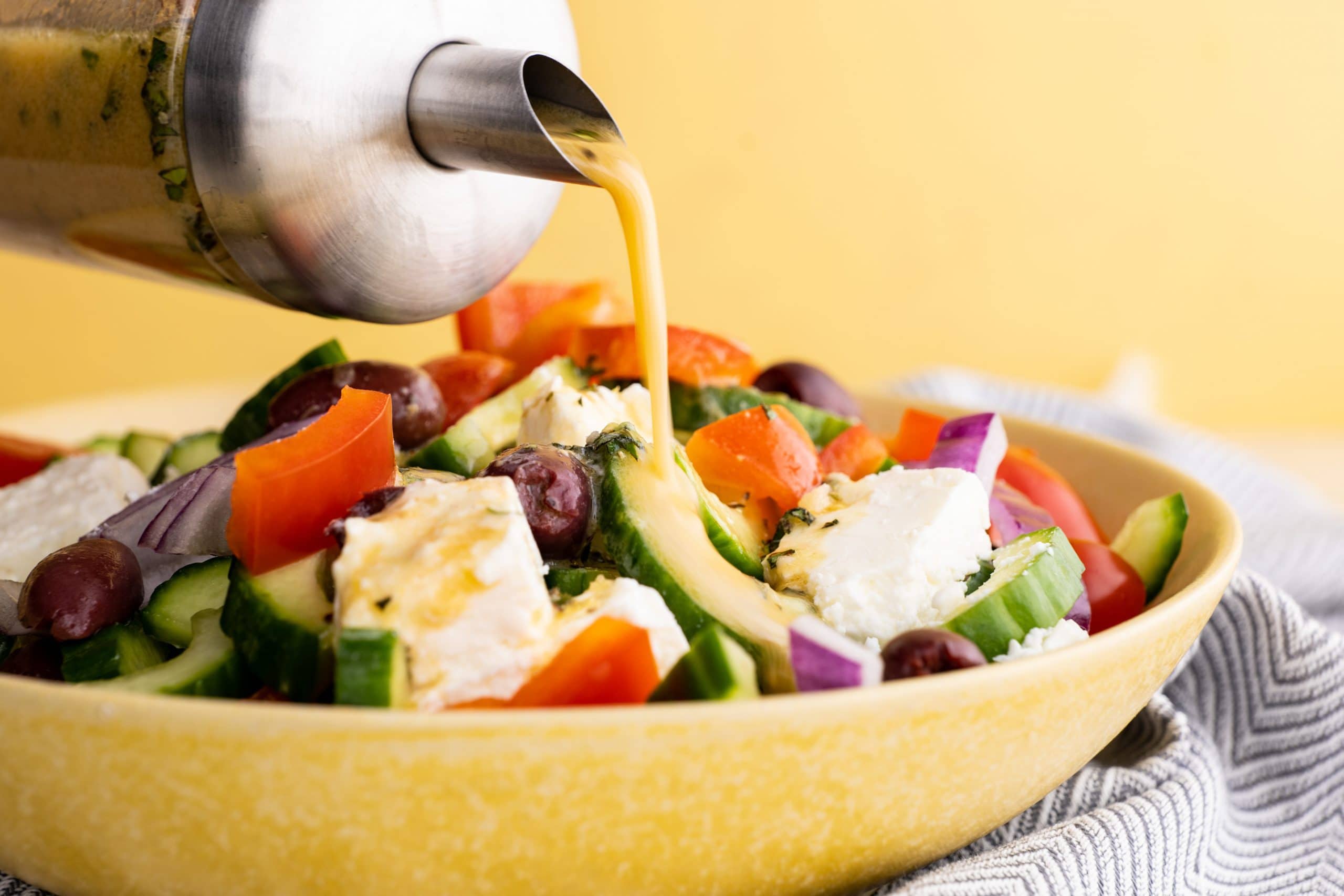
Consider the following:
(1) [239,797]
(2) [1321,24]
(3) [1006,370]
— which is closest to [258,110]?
(1) [239,797]

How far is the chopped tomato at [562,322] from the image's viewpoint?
6.05ft

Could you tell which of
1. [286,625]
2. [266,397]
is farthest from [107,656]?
[266,397]

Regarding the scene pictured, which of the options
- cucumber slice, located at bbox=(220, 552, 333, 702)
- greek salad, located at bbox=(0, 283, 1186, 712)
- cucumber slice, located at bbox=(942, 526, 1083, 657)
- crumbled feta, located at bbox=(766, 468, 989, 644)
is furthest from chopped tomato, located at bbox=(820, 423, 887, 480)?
cucumber slice, located at bbox=(220, 552, 333, 702)

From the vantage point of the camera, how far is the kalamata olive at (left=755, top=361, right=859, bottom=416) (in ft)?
5.81

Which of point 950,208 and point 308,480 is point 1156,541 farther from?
point 950,208

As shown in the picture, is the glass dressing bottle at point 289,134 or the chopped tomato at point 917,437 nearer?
the glass dressing bottle at point 289,134

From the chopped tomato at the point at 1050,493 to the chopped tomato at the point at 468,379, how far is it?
2.44ft

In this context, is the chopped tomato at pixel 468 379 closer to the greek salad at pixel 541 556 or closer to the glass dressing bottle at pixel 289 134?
the greek salad at pixel 541 556

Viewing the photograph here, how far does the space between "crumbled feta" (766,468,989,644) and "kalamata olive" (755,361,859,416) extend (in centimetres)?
48

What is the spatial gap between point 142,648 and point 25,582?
145 mm

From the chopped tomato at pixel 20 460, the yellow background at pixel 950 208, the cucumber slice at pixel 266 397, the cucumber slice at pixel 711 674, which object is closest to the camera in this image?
the cucumber slice at pixel 711 674

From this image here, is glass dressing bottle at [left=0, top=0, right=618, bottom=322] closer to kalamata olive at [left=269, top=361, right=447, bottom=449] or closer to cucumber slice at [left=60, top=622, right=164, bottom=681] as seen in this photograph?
kalamata olive at [left=269, top=361, right=447, bottom=449]

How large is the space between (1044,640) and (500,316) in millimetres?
1143

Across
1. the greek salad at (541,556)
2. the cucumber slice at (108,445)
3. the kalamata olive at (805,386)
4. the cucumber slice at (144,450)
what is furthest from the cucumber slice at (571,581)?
the cucumber slice at (108,445)
